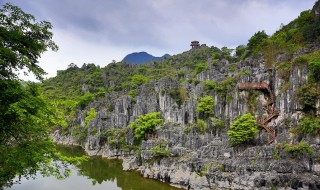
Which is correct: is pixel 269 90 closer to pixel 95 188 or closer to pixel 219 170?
pixel 219 170

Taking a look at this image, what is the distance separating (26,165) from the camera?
326 inches

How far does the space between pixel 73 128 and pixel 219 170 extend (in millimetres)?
48290

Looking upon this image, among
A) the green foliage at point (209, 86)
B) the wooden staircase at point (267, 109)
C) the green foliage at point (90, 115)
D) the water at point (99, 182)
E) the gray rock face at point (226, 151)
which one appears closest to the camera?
the gray rock face at point (226, 151)

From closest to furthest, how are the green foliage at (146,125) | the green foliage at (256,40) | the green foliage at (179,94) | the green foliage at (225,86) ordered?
the green foliage at (225,86) < the green foliage at (146,125) < the green foliage at (179,94) < the green foliage at (256,40)

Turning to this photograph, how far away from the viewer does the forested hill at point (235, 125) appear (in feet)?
91.8

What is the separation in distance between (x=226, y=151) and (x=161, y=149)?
857cm

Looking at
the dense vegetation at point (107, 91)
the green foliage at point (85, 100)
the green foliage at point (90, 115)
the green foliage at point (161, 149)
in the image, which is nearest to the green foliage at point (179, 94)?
the dense vegetation at point (107, 91)

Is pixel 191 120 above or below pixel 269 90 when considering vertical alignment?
below

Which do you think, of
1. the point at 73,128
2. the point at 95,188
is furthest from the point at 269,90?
the point at 73,128

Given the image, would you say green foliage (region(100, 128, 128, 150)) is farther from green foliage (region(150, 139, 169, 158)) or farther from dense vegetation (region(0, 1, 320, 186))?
green foliage (region(150, 139, 169, 158))

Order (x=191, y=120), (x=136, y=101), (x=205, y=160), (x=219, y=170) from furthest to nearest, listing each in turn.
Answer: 1. (x=136, y=101)
2. (x=191, y=120)
3. (x=205, y=160)
4. (x=219, y=170)

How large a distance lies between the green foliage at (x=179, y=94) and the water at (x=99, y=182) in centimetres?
1720

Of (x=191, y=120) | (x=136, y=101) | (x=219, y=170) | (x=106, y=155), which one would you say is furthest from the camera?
(x=136, y=101)

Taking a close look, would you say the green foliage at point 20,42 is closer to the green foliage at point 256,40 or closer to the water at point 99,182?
the water at point 99,182
